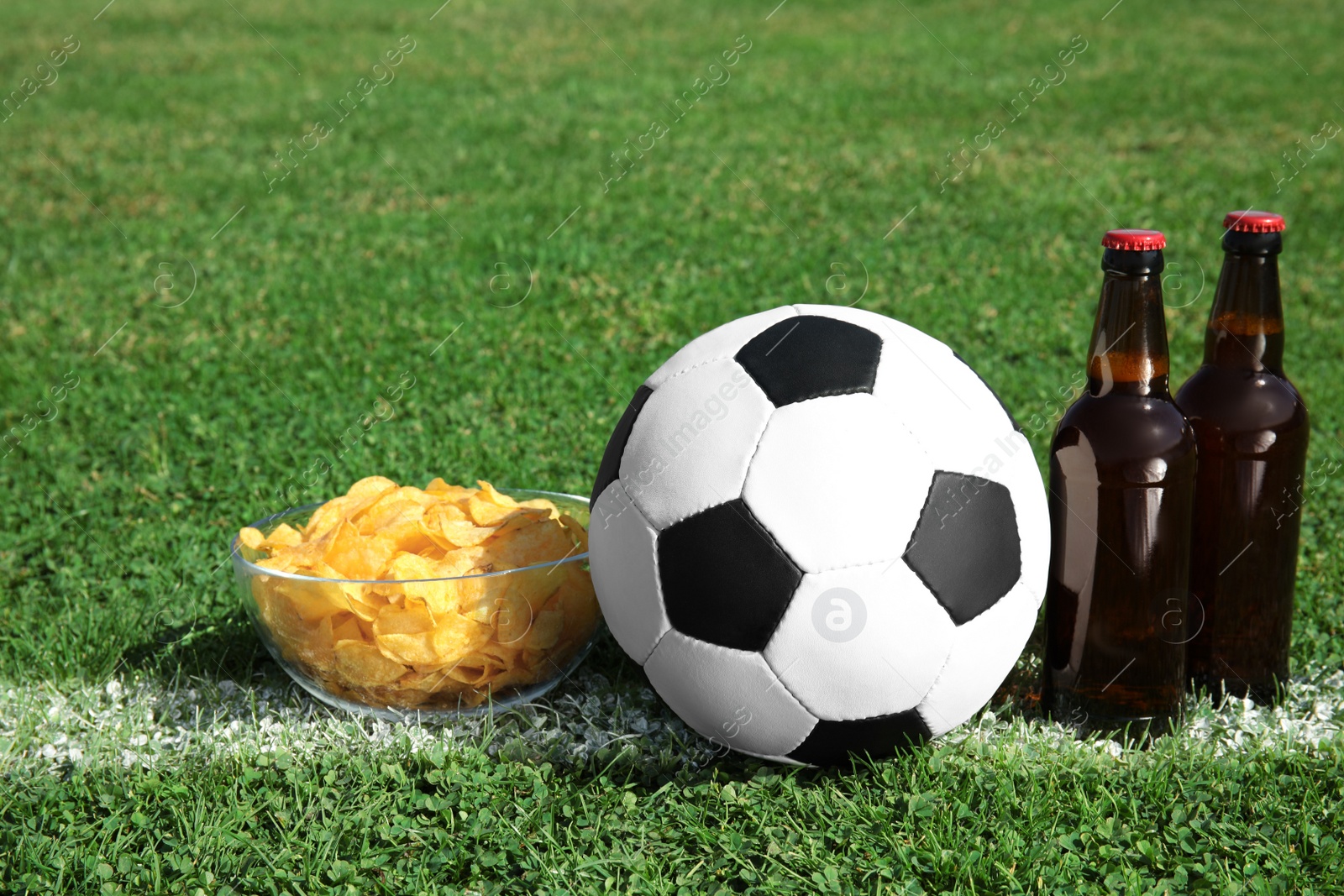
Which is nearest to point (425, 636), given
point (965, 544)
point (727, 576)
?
point (727, 576)

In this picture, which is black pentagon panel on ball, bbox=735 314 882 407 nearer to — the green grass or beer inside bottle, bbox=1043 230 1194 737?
beer inside bottle, bbox=1043 230 1194 737

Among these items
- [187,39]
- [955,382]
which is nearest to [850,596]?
[955,382]

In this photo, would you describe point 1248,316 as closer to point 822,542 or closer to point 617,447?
point 822,542

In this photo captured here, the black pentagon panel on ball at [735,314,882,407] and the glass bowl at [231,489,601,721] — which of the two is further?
the glass bowl at [231,489,601,721]

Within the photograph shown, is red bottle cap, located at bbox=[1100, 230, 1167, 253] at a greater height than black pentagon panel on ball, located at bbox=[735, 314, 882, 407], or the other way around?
black pentagon panel on ball, located at bbox=[735, 314, 882, 407]

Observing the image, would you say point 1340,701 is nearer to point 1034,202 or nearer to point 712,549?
point 712,549

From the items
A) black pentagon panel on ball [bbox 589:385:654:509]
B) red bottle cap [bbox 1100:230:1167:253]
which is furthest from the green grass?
red bottle cap [bbox 1100:230:1167:253]

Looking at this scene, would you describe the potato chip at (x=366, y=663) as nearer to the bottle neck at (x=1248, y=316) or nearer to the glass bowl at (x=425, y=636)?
the glass bowl at (x=425, y=636)
